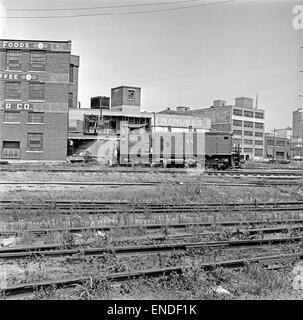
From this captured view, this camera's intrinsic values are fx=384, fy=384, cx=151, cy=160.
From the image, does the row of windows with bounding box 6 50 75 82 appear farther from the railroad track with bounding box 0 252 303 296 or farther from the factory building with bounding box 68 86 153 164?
the factory building with bounding box 68 86 153 164

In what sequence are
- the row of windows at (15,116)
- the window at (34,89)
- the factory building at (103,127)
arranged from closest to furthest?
the window at (34,89) → the row of windows at (15,116) → the factory building at (103,127)

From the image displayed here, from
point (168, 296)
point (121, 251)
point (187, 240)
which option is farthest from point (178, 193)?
point (168, 296)

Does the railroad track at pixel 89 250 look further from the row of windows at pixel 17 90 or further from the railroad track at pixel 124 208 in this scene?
the railroad track at pixel 124 208

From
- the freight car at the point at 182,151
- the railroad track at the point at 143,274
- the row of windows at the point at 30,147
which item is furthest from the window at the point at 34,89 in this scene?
the freight car at the point at 182,151

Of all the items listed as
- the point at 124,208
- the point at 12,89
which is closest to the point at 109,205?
the point at 124,208

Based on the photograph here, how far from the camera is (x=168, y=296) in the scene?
→ 15.1 ft

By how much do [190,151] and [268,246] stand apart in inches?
1103

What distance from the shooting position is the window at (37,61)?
4.05 meters

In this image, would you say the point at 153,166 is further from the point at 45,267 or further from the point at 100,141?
the point at 45,267

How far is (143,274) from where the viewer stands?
5.06 metres

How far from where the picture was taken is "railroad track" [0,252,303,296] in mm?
4320

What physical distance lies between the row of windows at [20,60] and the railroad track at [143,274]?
7.12ft

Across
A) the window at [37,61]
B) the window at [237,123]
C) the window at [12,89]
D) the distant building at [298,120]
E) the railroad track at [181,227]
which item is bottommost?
the railroad track at [181,227]
